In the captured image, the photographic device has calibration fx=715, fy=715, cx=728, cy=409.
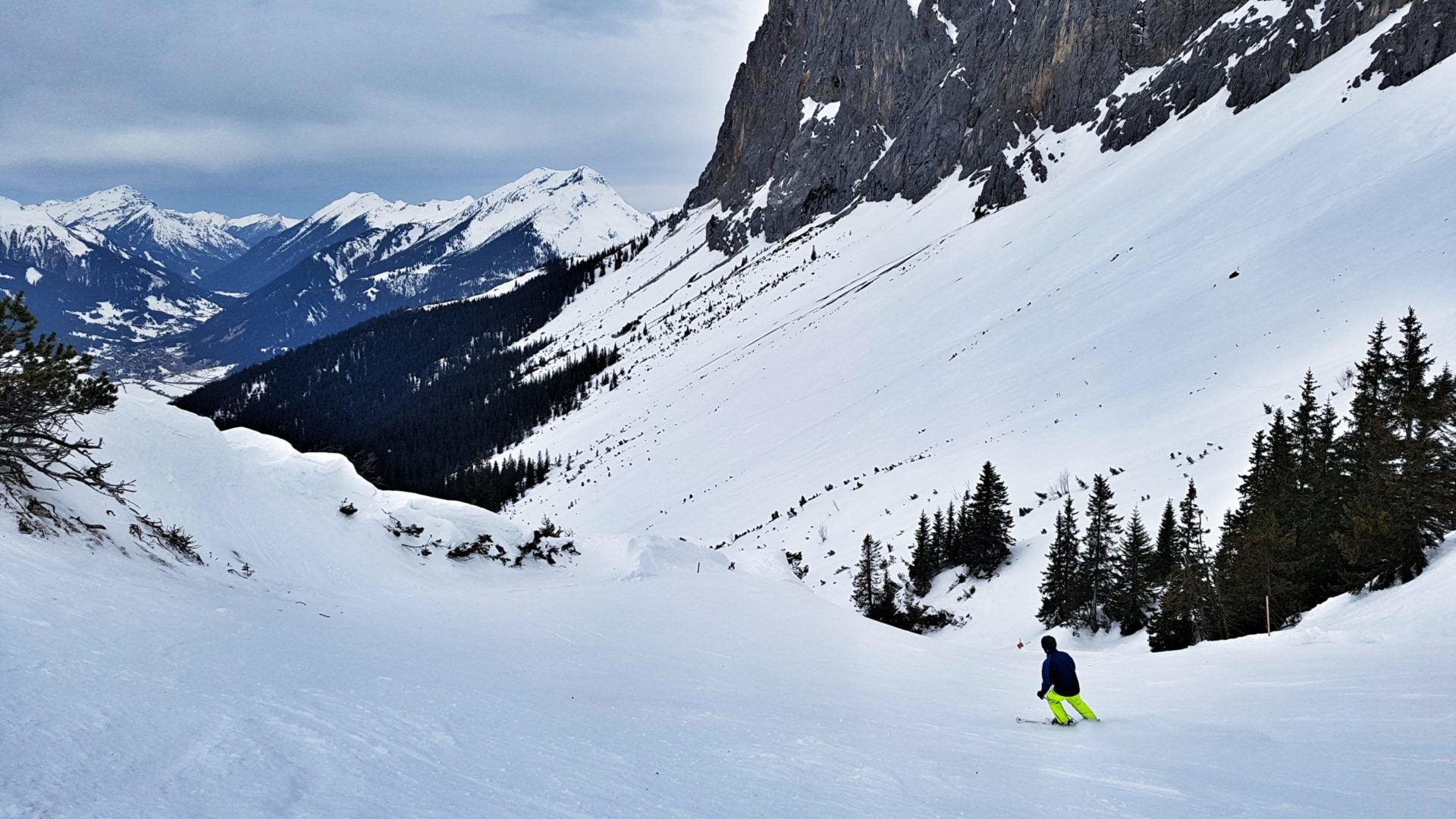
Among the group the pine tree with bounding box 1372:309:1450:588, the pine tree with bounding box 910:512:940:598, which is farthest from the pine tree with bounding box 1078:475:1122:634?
the pine tree with bounding box 1372:309:1450:588

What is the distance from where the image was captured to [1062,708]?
9.38 m

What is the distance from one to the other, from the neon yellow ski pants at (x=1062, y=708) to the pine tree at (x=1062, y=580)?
18135 millimetres

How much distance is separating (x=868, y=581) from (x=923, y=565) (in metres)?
3.46

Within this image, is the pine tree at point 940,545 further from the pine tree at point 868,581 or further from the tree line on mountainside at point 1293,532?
the tree line on mountainside at point 1293,532

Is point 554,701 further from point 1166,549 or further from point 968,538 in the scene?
point 968,538

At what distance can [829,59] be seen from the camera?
16588 cm

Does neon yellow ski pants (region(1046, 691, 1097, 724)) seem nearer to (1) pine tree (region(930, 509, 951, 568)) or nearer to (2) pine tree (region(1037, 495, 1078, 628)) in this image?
(2) pine tree (region(1037, 495, 1078, 628))

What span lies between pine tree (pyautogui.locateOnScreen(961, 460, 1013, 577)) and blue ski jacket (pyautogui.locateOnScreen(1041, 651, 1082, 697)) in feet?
76.3

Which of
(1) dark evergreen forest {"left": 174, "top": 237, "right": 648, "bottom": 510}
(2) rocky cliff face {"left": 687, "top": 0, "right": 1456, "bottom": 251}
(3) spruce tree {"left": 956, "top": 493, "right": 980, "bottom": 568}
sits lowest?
(3) spruce tree {"left": 956, "top": 493, "right": 980, "bottom": 568}

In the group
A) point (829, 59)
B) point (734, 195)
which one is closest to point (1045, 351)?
point (829, 59)

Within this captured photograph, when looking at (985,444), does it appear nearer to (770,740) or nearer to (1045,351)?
(1045,351)

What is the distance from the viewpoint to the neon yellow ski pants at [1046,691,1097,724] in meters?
9.34

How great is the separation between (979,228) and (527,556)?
90105 millimetres

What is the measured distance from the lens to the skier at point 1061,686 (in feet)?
30.7
